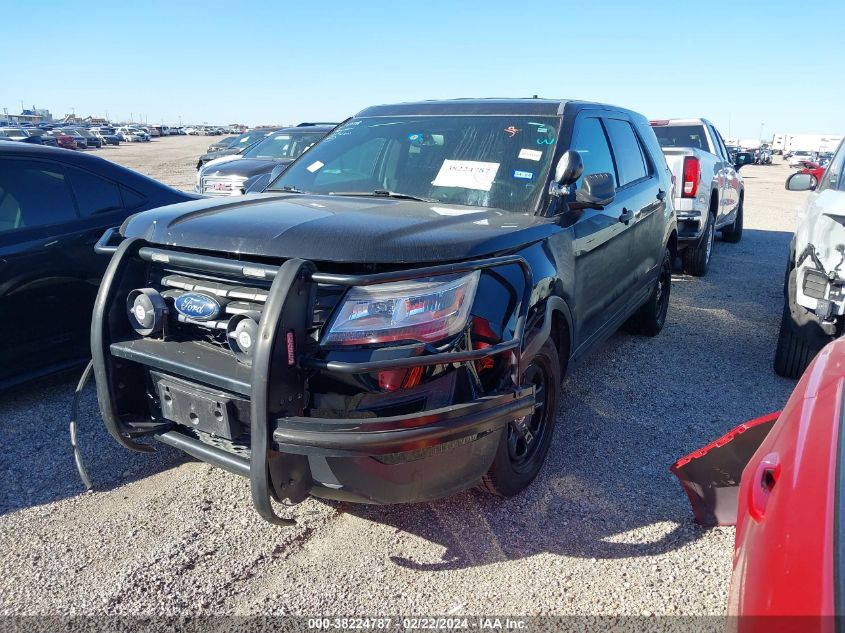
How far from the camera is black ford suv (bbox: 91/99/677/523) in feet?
7.30

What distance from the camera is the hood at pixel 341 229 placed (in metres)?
2.35

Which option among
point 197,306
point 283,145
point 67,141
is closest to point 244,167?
point 283,145

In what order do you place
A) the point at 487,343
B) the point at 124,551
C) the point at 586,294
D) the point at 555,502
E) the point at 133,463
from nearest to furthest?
1. the point at 487,343
2. the point at 124,551
3. the point at 555,502
4. the point at 133,463
5. the point at 586,294

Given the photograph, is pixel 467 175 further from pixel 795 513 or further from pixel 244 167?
pixel 244 167

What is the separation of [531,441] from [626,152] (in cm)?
241

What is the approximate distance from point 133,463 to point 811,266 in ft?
13.7

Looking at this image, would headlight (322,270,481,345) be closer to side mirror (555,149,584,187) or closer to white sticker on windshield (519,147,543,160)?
side mirror (555,149,584,187)

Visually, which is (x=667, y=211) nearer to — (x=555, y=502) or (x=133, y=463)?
(x=555, y=502)

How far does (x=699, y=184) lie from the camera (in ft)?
25.5

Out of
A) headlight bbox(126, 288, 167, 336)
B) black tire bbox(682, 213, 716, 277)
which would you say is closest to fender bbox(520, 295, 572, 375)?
headlight bbox(126, 288, 167, 336)

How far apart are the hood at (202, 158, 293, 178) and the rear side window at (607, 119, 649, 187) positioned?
7.20 metres

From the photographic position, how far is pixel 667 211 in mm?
5395

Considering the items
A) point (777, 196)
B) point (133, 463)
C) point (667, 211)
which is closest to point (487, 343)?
point (133, 463)

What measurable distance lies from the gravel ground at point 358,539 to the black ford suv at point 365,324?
33 cm
